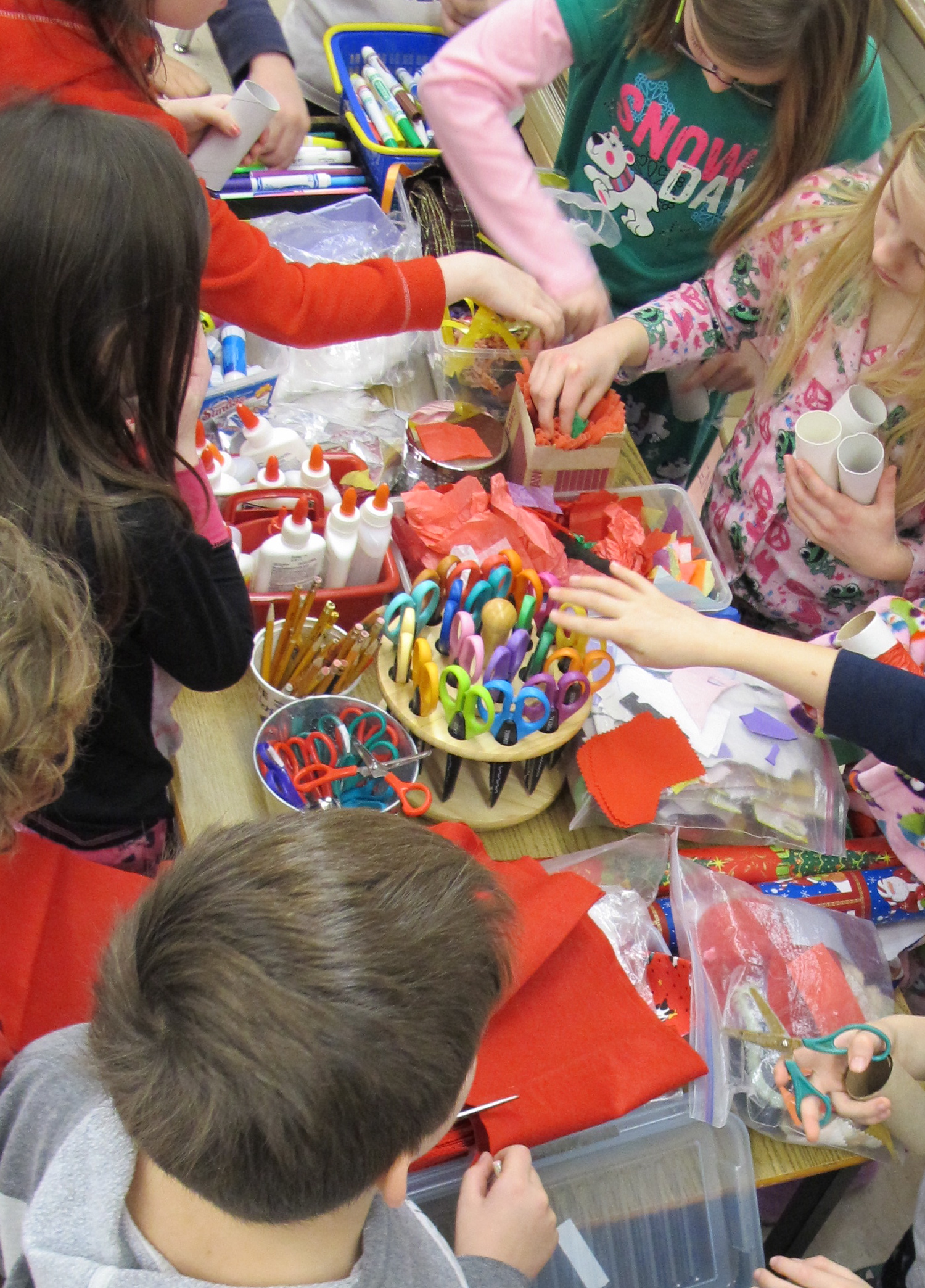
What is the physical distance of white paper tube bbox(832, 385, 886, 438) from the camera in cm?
108

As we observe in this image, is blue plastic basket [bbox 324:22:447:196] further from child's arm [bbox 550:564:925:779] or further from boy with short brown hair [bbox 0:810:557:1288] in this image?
boy with short brown hair [bbox 0:810:557:1288]

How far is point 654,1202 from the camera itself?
86 centimetres

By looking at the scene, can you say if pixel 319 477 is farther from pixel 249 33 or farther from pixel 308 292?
pixel 249 33

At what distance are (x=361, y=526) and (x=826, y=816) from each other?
588mm

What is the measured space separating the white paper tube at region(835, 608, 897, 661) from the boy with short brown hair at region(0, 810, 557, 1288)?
54 cm

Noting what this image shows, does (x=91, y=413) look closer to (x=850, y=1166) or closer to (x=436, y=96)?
(x=436, y=96)

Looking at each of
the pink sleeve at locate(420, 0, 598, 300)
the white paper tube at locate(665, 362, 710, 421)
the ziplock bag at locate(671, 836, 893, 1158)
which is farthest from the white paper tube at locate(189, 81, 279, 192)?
the ziplock bag at locate(671, 836, 893, 1158)

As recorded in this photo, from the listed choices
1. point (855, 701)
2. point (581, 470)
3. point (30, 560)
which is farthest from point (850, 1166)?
point (30, 560)

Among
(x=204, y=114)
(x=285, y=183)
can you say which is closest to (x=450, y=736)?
(x=204, y=114)

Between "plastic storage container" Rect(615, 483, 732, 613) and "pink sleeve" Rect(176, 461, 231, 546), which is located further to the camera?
"plastic storage container" Rect(615, 483, 732, 613)

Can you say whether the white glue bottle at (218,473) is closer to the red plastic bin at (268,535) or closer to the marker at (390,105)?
the red plastic bin at (268,535)

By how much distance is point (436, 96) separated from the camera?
1378 millimetres

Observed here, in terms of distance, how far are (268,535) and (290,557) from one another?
2.8 inches

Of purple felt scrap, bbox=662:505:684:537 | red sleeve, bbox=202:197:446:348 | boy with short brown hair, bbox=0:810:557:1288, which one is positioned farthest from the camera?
purple felt scrap, bbox=662:505:684:537
